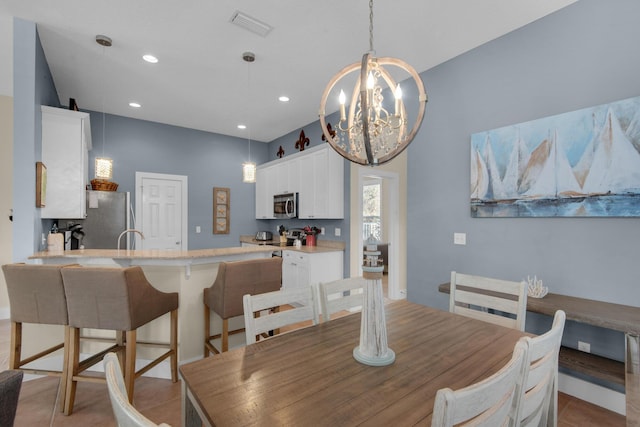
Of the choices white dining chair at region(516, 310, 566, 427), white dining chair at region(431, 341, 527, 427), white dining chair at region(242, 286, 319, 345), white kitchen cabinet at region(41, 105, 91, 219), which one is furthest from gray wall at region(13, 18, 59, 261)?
white dining chair at region(516, 310, 566, 427)

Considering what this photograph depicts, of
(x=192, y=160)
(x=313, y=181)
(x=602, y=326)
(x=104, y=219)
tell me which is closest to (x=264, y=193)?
(x=192, y=160)

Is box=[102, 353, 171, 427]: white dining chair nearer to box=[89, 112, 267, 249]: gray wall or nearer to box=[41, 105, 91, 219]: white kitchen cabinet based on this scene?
box=[41, 105, 91, 219]: white kitchen cabinet

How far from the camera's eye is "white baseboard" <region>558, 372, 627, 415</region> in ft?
6.58

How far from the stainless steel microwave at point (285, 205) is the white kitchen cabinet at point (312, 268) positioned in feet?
2.45

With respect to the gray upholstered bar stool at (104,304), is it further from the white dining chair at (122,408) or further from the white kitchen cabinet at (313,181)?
the white kitchen cabinet at (313,181)

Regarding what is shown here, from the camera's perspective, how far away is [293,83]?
3613 mm

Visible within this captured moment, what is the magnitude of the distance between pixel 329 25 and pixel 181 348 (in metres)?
3.02

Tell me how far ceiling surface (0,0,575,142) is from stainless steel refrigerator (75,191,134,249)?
1.38 metres

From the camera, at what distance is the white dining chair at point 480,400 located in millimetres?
620

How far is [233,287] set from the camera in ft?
7.22

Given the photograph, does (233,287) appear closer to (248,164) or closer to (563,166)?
(248,164)

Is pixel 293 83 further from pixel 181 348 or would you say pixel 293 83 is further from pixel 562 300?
pixel 562 300

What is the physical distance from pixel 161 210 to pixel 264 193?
182 cm

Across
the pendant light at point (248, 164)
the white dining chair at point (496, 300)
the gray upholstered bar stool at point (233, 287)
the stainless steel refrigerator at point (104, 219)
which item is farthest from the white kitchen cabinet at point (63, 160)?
the white dining chair at point (496, 300)
